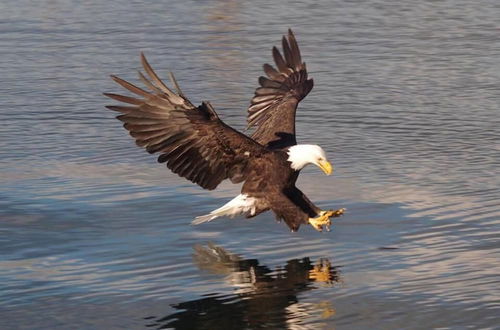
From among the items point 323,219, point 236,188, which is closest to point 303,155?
A: point 323,219

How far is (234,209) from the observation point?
7922 millimetres

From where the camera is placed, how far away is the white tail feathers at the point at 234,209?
7844 mm

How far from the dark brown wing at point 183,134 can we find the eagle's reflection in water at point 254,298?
48 centimetres

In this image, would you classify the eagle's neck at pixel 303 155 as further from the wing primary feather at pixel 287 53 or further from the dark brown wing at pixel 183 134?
the wing primary feather at pixel 287 53

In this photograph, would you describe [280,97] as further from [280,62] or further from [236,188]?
[236,188]

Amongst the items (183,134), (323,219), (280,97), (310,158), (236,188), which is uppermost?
(280,97)

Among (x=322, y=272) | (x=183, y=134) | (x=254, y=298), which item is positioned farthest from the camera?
(x=183, y=134)

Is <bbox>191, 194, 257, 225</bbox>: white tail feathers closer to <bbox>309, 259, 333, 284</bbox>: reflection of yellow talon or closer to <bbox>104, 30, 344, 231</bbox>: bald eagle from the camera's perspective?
<bbox>104, 30, 344, 231</bbox>: bald eagle

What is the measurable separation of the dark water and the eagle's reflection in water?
0.02 meters

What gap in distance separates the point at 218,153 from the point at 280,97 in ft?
5.38

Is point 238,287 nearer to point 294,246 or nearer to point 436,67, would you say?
point 294,246

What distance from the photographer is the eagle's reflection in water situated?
657cm

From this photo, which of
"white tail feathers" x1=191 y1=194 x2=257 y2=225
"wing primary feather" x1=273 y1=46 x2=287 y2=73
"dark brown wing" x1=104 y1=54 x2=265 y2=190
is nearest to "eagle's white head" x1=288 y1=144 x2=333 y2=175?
"dark brown wing" x1=104 y1=54 x2=265 y2=190

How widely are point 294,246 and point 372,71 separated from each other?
15.6 ft
